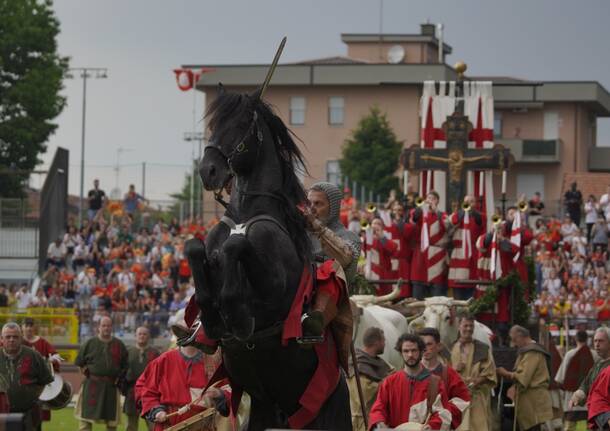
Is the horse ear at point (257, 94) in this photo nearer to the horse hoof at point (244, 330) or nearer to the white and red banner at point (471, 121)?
the horse hoof at point (244, 330)

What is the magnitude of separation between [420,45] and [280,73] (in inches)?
422

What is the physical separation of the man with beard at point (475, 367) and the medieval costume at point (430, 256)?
5173 mm

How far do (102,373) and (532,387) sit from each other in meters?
5.61

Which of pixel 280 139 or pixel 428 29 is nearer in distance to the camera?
pixel 280 139

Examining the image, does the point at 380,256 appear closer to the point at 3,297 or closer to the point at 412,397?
the point at 3,297

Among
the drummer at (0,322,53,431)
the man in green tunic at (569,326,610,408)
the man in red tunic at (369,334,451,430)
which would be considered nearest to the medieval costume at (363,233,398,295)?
the drummer at (0,322,53,431)

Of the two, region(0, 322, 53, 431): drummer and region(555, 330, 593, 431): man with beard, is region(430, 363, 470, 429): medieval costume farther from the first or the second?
region(555, 330, 593, 431): man with beard

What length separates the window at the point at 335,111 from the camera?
225 ft

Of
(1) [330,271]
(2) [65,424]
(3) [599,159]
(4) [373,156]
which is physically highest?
(3) [599,159]

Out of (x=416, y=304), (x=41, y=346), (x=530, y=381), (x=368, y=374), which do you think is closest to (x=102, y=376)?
(x=41, y=346)

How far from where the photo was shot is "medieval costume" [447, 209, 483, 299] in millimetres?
22625

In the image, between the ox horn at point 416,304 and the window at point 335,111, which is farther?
the window at point 335,111

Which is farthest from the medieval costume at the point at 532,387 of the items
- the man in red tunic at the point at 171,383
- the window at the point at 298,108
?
the window at the point at 298,108

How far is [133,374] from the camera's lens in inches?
780
